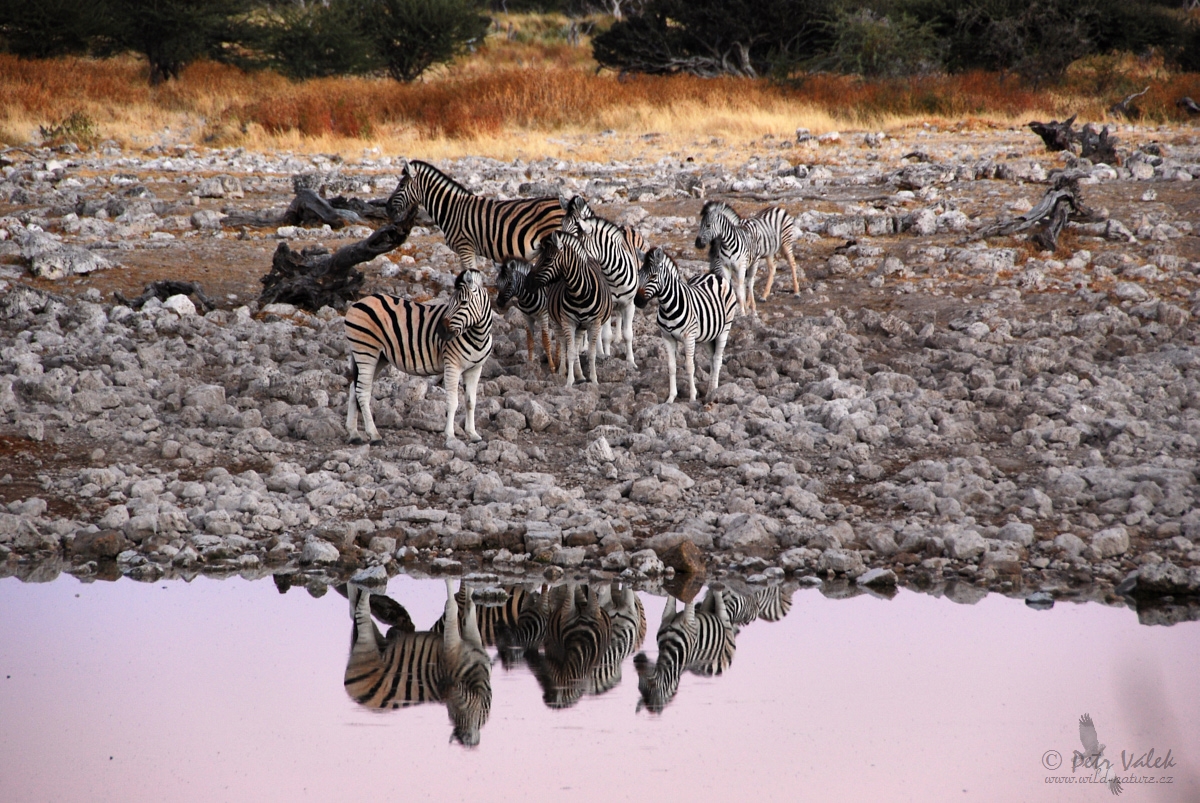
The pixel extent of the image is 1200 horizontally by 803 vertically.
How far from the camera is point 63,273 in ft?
39.4

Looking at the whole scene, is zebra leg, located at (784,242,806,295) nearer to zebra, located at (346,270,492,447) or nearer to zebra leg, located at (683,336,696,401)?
zebra leg, located at (683,336,696,401)

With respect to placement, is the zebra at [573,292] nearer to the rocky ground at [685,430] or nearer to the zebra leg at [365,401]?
the rocky ground at [685,430]

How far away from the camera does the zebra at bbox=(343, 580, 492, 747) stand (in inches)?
196

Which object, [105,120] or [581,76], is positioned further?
[581,76]

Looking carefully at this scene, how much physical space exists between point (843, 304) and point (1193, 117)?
575 inches

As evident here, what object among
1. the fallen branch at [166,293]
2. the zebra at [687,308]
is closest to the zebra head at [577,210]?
the zebra at [687,308]

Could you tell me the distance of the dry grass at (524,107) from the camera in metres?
21.6

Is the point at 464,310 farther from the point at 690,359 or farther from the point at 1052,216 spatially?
the point at 1052,216

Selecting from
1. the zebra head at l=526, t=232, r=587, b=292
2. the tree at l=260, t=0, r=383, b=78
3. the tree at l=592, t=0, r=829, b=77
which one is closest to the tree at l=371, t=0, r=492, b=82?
the tree at l=260, t=0, r=383, b=78

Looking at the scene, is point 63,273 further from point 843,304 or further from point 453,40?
point 453,40

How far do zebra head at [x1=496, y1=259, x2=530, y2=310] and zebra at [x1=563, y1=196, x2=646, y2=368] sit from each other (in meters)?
0.53

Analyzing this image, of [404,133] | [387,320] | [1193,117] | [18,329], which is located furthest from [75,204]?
[1193,117]

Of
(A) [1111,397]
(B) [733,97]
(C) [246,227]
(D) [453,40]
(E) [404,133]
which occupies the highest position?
(D) [453,40]

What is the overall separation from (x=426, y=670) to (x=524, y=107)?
19.6 m
